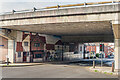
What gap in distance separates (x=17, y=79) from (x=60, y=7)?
30.8 feet


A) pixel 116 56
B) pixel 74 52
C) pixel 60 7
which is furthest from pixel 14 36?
pixel 74 52

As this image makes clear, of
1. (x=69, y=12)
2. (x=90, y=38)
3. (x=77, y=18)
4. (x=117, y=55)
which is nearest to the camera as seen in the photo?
(x=77, y=18)

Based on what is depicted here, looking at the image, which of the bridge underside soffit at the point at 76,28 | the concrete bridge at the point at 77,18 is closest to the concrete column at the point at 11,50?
the bridge underside soffit at the point at 76,28

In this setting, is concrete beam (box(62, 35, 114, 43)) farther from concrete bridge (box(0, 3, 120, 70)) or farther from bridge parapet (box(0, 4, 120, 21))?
bridge parapet (box(0, 4, 120, 21))

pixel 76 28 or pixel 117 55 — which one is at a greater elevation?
pixel 76 28

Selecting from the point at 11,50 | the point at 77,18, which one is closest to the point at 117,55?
the point at 77,18

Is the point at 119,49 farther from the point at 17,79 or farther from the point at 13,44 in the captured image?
the point at 13,44

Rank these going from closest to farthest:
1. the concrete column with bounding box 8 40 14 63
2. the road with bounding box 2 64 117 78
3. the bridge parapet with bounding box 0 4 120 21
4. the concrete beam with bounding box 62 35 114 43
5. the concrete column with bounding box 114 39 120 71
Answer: the road with bounding box 2 64 117 78 < the bridge parapet with bounding box 0 4 120 21 < the concrete column with bounding box 114 39 120 71 < the concrete column with bounding box 8 40 14 63 < the concrete beam with bounding box 62 35 114 43

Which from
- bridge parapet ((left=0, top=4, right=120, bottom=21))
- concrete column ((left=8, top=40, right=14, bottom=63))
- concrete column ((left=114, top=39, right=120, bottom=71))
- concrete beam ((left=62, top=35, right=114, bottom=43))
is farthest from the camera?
concrete beam ((left=62, top=35, right=114, bottom=43))

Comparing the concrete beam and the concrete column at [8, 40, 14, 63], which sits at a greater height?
the concrete beam

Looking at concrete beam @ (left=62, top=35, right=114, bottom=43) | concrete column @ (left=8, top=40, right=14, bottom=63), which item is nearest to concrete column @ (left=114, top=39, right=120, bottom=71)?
concrete beam @ (left=62, top=35, right=114, bottom=43)

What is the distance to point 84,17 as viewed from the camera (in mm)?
16281

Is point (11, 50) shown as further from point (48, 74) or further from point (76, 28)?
point (48, 74)

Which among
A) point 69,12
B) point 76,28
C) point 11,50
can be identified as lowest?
point 11,50
